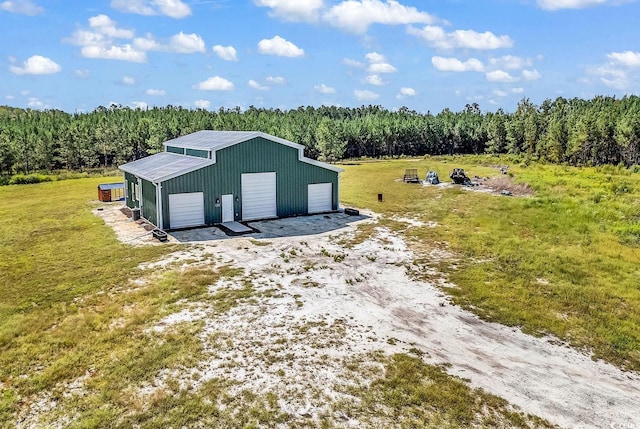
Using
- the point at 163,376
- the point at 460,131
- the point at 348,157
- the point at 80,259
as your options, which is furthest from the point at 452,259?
the point at 460,131

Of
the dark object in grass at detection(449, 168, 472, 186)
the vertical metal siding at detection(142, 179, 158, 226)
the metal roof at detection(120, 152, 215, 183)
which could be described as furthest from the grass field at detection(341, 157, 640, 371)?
the vertical metal siding at detection(142, 179, 158, 226)

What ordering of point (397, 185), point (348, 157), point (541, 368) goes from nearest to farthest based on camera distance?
point (541, 368) < point (397, 185) < point (348, 157)

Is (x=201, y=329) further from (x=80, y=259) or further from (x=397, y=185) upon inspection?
(x=397, y=185)

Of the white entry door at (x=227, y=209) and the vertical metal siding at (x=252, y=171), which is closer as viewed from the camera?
the vertical metal siding at (x=252, y=171)

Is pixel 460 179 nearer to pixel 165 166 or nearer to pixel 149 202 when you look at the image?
pixel 165 166

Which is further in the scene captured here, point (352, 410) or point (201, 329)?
point (201, 329)

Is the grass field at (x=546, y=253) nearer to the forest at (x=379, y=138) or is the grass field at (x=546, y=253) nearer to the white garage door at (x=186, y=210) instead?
the white garage door at (x=186, y=210)

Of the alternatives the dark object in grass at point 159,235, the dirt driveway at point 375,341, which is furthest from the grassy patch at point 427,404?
the dark object in grass at point 159,235
